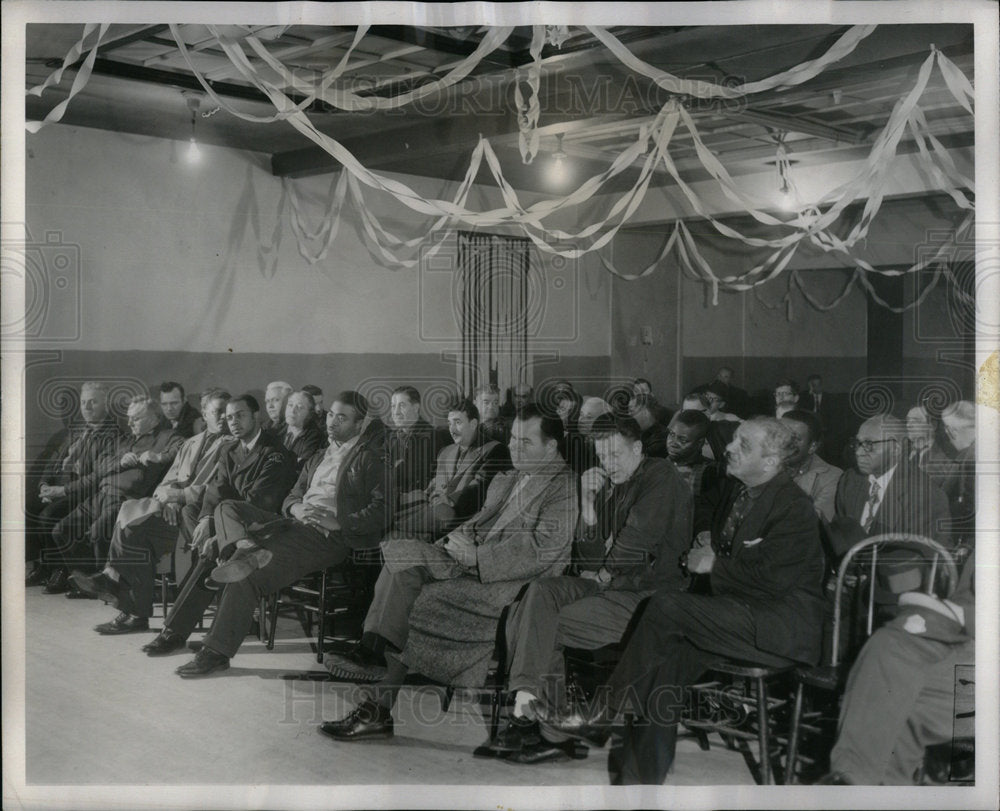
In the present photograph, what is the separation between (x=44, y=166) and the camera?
384 centimetres

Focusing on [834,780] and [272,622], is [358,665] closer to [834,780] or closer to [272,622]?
[272,622]

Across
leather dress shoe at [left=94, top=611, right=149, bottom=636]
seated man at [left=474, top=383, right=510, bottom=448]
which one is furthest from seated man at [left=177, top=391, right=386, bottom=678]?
seated man at [left=474, top=383, right=510, bottom=448]

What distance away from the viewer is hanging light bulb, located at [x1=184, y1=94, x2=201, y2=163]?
384cm

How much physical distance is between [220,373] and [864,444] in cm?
224

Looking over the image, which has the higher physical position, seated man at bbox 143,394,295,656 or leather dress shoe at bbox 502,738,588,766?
seated man at bbox 143,394,295,656

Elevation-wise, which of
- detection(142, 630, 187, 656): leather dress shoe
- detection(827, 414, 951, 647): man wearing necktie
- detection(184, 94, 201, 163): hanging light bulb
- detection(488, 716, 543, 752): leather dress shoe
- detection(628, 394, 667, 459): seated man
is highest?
detection(184, 94, 201, 163): hanging light bulb

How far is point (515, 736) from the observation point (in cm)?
384

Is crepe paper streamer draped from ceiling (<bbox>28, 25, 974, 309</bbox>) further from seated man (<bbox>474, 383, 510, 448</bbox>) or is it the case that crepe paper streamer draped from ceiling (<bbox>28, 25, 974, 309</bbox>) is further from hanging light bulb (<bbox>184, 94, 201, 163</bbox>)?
seated man (<bbox>474, 383, 510, 448</bbox>)

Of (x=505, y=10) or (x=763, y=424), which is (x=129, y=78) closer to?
(x=505, y=10)

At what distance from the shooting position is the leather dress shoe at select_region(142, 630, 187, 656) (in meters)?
3.89

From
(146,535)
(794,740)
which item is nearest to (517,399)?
(146,535)

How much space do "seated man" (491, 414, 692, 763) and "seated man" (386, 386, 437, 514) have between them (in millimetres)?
533

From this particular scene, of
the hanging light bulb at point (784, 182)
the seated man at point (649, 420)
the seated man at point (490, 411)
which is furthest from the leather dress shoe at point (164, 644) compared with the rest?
the hanging light bulb at point (784, 182)

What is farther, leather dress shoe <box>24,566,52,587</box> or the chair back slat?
leather dress shoe <box>24,566,52,587</box>
